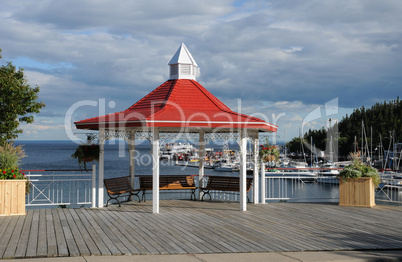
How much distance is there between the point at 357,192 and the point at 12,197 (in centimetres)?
948

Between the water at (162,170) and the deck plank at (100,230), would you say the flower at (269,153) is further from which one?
the deck plank at (100,230)

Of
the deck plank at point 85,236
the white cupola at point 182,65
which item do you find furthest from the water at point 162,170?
the white cupola at point 182,65

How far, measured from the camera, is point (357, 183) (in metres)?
11.6

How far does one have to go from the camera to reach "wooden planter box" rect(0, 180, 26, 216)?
9.64 metres

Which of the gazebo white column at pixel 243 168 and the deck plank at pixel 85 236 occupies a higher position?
the gazebo white column at pixel 243 168

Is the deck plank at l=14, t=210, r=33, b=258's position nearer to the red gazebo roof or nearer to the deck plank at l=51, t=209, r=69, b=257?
the deck plank at l=51, t=209, r=69, b=257

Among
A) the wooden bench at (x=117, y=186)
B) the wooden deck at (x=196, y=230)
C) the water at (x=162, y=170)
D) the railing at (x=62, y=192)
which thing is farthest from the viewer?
the water at (x=162, y=170)

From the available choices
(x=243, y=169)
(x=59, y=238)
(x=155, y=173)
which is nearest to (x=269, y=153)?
(x=243, y=169)

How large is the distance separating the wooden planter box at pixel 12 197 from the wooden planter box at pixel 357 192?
876 centimetres

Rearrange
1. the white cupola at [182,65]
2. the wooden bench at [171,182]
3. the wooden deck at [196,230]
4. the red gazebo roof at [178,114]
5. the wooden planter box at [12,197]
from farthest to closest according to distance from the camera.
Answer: the white cupola at [182,65]
the wooden bench at [171,182]
the red gazebo roof at [178,114]
the wooden planter box at [12,197]
the wooden deck at [196,230]

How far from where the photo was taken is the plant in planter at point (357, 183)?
11.4 m

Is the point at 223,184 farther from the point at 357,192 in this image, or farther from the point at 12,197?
the point at 12,197

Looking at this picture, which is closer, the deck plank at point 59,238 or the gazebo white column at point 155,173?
the deck plank at point 59,238

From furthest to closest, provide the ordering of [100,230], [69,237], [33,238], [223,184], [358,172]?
[223,184], [358,172], [100,230], [69,237], [33,238]
